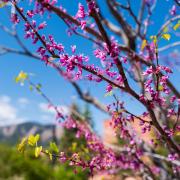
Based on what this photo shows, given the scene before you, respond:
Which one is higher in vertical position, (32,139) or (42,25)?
(42,25)

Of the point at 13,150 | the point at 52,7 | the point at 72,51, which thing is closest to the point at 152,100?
the point at 72,51

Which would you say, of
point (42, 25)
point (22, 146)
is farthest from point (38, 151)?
point (42, 25)

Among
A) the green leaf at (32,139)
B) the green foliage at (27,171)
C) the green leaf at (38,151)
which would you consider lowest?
the green leaf at (38,151)

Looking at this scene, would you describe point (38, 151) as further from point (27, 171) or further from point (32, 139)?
point (27, 171)

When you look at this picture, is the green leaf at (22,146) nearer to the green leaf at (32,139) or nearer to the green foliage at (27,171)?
the green leaf at (32,139)

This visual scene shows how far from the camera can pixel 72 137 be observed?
3975 cm

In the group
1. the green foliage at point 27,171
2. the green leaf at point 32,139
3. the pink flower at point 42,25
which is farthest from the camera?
the green foliage at point 27,171

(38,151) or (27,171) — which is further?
(27,171)

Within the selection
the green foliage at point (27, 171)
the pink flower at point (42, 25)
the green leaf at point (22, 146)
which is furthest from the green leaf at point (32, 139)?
the green foliage at point (27, 171)

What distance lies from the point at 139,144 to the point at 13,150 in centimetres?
2087

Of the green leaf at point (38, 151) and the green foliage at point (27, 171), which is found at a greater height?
the green foliage at point (27, 171)

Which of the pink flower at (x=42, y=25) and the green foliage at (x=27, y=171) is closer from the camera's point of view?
the pink flower at (x=42, y=25)

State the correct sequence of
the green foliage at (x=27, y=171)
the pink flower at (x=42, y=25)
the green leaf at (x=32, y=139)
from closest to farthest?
the pink flower at (x=42, y=25), the green leaf at (x=32, y=139), the green foliage at (x=27, y=171)

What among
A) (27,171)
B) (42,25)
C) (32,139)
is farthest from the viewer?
(27,171)
